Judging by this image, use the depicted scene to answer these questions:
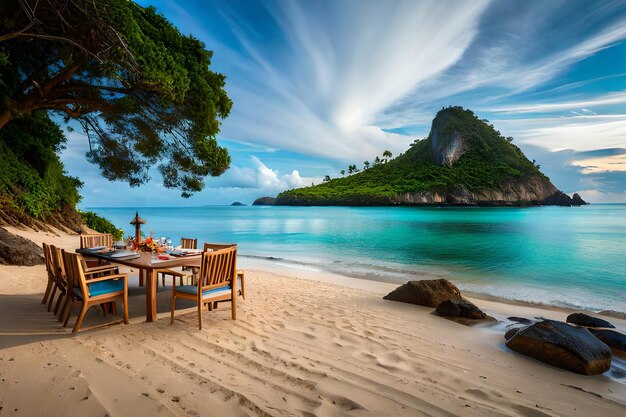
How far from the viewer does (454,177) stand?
93.3 meters

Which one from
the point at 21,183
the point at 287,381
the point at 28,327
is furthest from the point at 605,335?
the point at 21,183

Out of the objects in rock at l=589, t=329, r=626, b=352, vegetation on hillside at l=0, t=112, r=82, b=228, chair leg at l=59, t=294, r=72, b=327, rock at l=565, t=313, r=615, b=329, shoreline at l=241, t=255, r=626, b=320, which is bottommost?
shoreline at l=241, t=255, r=626, b=320

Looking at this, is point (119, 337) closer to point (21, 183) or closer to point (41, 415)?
point (41, 415)

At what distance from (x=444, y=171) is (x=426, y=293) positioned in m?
99.8

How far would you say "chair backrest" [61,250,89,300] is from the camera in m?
3.71

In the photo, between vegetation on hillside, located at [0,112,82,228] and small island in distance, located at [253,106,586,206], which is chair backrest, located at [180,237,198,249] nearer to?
vegetation on hillside, located at [0,112,82,228]

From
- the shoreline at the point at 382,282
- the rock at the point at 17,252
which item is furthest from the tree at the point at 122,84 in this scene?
the shoreline at the point at 382,282

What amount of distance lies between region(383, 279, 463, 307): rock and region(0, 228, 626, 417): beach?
0.94 m

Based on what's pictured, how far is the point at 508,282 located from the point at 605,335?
6108 mm

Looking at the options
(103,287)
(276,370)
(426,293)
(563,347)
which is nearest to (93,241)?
(103,287)

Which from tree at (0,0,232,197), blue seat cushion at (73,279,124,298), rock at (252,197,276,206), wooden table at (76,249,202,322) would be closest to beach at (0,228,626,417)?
wooden table at (76,249,202,322)

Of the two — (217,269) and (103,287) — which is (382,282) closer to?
(217,269)

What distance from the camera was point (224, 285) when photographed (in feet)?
14.4

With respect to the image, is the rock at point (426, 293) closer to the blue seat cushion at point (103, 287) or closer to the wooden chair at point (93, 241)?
the blue seat cushion at point (103, 287)
